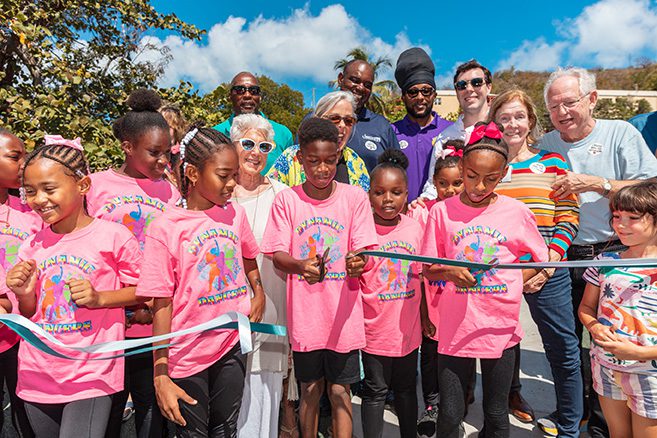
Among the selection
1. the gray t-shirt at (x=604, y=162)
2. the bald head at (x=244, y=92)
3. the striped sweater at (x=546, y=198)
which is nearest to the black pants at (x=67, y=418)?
the striped sweater at (x=546, y=198)

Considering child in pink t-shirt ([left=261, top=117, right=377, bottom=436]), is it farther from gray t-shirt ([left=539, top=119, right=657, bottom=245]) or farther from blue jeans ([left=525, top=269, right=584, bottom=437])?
gray t-shirt ([left=539, top=119, right=657, bottom=245])

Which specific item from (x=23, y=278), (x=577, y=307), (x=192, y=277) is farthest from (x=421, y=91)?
(x=23, y=278)

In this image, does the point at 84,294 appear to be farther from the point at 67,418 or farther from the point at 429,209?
the point at 429,209

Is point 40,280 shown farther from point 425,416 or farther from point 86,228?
point 425,416

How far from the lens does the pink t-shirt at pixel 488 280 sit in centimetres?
259

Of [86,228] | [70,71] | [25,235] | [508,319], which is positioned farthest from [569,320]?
[70,71]

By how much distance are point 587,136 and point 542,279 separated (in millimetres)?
1209

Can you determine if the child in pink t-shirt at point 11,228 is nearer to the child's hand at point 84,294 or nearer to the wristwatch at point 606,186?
the child's hand at point 84,294

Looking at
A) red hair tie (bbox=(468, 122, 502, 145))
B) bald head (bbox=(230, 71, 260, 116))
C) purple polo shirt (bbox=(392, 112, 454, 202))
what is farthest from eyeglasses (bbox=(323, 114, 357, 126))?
bald head (bbox=(230, 71, 260, 116))

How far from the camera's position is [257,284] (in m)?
2.67

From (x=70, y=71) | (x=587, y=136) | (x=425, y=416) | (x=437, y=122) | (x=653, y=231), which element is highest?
(x=70, y=71)

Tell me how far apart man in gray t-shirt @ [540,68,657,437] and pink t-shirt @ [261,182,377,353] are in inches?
68.5

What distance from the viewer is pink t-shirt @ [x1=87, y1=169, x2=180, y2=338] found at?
2.60 meters

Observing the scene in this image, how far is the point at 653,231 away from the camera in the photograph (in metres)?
2.48
